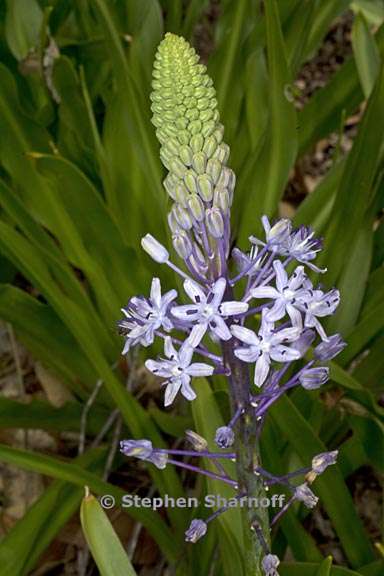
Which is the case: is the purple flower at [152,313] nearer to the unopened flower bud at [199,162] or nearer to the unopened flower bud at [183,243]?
the unopened flower bud at [183,243]

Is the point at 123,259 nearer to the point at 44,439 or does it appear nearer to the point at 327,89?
the point at 44,439

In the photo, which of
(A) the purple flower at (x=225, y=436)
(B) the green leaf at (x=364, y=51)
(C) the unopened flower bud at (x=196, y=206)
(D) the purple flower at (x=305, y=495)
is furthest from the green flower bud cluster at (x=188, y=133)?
(B) the green leaf at (x=364, y=51)

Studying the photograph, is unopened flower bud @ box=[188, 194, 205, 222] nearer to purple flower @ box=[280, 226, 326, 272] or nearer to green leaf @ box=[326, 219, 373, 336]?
purple flower @ box=[280, 226, 326, 272]

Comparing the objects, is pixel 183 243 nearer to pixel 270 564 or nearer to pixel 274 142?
pixel 270 564

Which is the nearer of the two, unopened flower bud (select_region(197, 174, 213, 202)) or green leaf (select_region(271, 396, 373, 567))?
unopened flower bud (select_region(197, 174, 213, 202))

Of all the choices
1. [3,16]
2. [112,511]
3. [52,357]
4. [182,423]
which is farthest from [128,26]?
[112,511]

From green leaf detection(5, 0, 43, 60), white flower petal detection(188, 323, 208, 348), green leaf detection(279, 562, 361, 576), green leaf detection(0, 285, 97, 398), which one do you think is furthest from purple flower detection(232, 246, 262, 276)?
green leaf detection(5, 0, 43, 60)

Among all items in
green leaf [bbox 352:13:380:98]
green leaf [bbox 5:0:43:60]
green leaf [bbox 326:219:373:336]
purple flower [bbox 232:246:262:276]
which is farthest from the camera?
green leaf [bbox 5:0:43:60]
